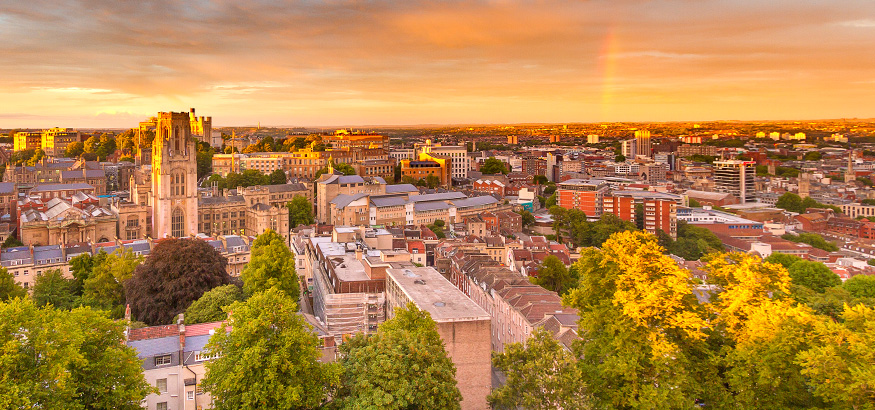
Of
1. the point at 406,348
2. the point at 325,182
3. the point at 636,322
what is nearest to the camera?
the point at 636,322

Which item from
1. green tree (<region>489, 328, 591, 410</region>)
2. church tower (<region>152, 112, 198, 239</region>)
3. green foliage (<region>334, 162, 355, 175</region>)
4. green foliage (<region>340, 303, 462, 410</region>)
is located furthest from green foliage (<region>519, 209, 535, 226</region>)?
green foliage (<region>340, 303, 462, 410</region>)

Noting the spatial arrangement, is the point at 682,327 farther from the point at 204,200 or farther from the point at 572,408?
the point at 204,200

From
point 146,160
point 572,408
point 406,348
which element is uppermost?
point 146,160

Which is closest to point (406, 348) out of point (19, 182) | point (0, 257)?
point (0, 257)

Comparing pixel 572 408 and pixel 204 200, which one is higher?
pixel 204 200

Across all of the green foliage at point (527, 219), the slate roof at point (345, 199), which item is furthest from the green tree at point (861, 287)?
the slate roof at point (345, 199)

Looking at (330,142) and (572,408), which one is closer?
(572,408)

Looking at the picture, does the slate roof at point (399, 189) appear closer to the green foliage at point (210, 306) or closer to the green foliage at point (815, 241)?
the green foliage at point (815, 241)
